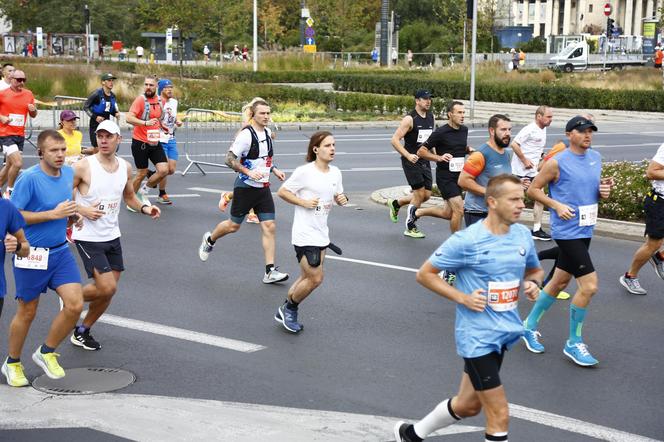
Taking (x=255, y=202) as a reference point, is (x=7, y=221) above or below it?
above

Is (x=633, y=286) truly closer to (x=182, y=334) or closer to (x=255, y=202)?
(x=255, y=202)

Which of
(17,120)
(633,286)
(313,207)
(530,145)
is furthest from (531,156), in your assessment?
(17,120)

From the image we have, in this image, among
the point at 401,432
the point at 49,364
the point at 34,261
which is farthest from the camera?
the point at 49,364

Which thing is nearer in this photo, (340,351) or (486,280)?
(486,280)

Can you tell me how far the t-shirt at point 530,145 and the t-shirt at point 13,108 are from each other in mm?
7301

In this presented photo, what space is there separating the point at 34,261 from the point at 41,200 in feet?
1.47

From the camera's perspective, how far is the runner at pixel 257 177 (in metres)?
10.8

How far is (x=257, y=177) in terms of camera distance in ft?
35.2

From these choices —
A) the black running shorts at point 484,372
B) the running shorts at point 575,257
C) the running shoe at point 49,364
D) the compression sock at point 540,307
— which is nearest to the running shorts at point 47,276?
the running shoe at point 49,364

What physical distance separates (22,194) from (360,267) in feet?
Answer: 17.1

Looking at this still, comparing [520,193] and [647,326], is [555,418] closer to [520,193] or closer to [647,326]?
[520,193]

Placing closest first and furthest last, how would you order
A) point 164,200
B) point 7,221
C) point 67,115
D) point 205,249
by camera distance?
point 7,221 → point 205,249 → point 67,115 → point 164,200

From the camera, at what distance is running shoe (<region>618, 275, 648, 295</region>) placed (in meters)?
10.6

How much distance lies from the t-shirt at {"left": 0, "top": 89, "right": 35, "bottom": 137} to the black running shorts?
443 inches
